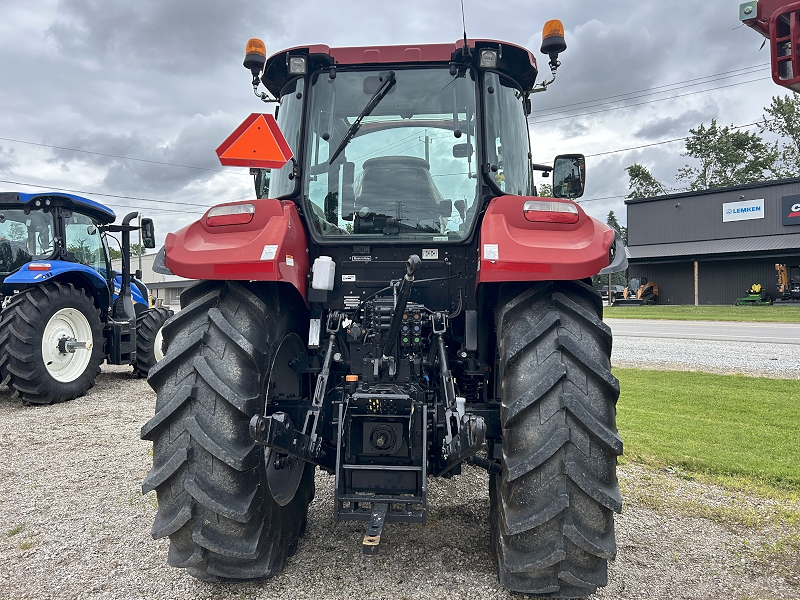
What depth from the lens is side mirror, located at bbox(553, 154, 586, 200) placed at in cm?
348

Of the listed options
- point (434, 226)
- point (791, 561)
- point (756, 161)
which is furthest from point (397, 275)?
point (756, 161)

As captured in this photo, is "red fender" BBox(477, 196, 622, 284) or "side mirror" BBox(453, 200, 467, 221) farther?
"side mirror" BBox(453, 200, 467, 221)

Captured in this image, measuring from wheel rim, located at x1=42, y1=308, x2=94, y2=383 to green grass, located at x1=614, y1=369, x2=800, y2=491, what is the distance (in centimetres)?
667

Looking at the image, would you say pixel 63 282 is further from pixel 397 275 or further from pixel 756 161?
pixel 756 161

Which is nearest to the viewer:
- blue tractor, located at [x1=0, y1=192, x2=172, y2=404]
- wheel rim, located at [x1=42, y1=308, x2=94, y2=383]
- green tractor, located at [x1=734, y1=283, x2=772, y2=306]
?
blue tractor, located at [x1=0, y1=192, x2=172, y2=404]

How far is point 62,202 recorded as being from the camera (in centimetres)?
821

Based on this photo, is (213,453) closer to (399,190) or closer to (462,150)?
(399,190)

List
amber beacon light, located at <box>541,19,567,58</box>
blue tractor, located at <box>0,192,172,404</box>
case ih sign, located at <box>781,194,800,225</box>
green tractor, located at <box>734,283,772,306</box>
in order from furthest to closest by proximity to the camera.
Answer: case ih sign, located at <box>781,194,800,225</box> → green tractor, located at <box>734,283,772,306</box> → blue tractor, located at <box>0,192,172,404</box> → amber beacon light, located at <box>541,19,567,58</box>

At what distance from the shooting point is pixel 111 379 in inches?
363

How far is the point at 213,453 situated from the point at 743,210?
114 feet

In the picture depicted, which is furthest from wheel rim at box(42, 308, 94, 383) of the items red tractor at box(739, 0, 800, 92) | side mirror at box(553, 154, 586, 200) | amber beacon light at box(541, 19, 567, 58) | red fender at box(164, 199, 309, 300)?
red tractor at box(739, 0, 800, 92)

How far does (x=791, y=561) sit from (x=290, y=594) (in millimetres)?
2399

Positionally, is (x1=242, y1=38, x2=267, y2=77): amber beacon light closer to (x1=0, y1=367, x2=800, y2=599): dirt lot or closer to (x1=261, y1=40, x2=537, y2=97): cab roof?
(x1=261, y1=40, x2=537, y2=97): cab roof

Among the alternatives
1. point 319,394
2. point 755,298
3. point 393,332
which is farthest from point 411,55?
point 755,298
